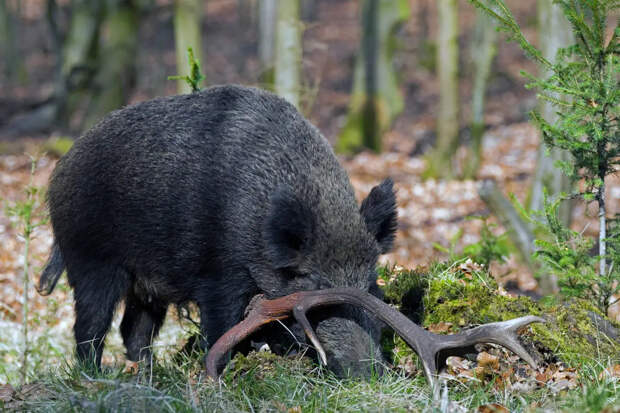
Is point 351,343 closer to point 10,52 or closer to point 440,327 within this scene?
point 440,327

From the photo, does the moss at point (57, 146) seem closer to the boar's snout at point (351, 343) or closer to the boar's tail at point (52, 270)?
the boar's tail at point (52, 270)

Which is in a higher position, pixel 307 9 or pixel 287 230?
pixel 307 9

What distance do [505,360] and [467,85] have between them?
2312 cm

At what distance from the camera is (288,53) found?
9.24 meters

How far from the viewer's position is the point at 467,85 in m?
26.4

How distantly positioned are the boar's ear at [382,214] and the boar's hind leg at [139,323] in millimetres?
2337

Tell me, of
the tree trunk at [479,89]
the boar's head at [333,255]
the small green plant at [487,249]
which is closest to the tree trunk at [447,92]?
the tree trunk at [479,89]

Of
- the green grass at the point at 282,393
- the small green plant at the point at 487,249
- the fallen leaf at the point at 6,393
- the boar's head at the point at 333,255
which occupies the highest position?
the boar's head at the point at 333,255

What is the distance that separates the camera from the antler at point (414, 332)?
388cm

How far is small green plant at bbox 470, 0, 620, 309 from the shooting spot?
15.4 ft

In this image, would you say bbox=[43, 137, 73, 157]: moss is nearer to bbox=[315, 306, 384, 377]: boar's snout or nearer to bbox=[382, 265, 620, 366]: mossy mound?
bbox=[382, 265, 620, 366]: mossy mound

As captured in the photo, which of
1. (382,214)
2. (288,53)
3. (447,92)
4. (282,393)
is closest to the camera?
(282,393)

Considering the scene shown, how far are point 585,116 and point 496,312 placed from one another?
146 cm

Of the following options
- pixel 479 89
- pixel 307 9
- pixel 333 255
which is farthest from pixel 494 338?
pixel 307 9
